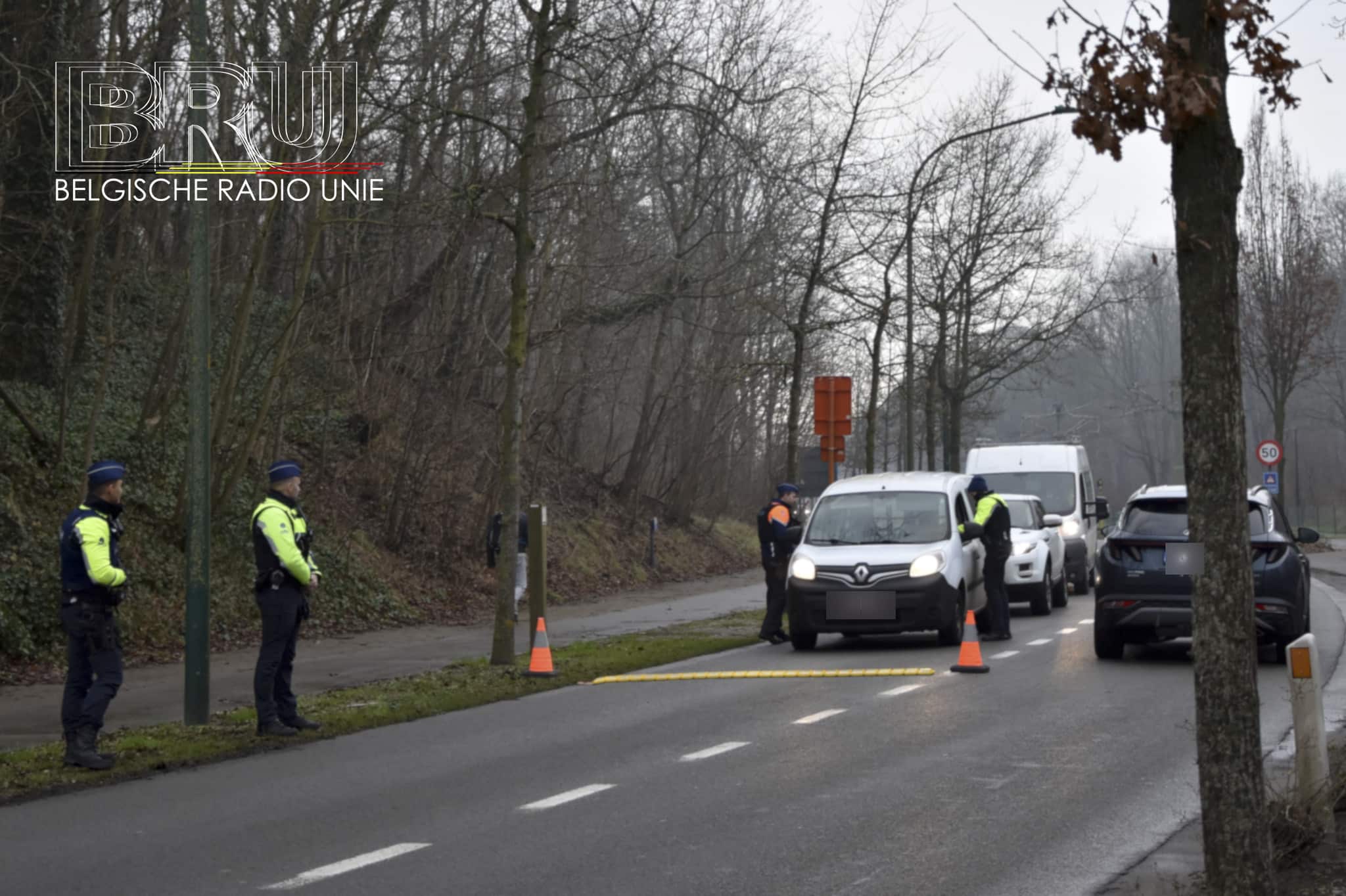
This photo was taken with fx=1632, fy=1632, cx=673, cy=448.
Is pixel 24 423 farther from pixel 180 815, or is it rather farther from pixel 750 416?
pixel 750 416

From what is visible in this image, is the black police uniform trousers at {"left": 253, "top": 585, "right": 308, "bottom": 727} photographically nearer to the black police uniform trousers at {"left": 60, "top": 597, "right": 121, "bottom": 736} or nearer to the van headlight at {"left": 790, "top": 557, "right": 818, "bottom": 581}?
the black police uniform trousers at {"left": 60, "top": 597, "right": 121, "bottom": 736}

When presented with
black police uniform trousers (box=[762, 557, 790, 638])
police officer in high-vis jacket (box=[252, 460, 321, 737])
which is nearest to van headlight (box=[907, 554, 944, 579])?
black police uniform trousers (box=[762, 557, 790, 638])

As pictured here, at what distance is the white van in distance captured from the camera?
94.9ft

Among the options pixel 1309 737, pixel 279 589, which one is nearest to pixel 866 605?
pixel 279 589

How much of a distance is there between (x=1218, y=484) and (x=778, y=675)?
9970 mm

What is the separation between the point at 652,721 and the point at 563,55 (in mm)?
6496

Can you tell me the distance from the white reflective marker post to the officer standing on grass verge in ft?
37.2

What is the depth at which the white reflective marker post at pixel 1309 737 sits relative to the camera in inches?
278

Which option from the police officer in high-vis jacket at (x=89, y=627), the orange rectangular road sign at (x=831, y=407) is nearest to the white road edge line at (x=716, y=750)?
the police officer in high-vis jacket at (x=89, y=627)

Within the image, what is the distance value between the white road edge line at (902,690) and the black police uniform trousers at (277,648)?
4.86 meters

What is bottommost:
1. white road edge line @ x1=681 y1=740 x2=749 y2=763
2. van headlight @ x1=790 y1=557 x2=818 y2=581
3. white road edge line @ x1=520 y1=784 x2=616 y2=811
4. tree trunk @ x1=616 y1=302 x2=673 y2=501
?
white road edge line @ x1=681 y1=740 x2=749 y2=763

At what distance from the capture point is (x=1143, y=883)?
267 inches

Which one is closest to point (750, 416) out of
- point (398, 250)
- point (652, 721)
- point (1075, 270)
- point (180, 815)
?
point (1075, 270)

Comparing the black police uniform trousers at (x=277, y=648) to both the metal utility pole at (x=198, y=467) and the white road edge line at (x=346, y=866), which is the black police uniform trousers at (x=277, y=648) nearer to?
the metal utility pole at (x=198, y=467)
